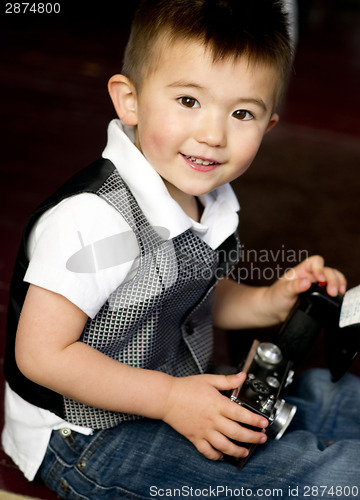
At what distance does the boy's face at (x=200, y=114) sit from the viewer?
65 cm

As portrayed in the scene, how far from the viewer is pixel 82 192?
0.65 metres

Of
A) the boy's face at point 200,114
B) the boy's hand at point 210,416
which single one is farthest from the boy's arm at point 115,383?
the boy's face at point 200,114

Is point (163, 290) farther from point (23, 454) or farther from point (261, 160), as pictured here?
point (261, 160)

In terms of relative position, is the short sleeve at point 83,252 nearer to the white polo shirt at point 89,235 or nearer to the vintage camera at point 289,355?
the white polo shirt at point 89,235

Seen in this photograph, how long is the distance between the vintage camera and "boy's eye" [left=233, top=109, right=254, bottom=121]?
0.87 ft

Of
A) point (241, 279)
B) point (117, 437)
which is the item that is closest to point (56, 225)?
point (117, 437)

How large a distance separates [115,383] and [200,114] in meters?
0.30

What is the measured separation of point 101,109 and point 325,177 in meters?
0.80

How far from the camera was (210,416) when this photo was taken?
2.18 feet

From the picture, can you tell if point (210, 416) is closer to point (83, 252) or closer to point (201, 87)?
point (83, 252)

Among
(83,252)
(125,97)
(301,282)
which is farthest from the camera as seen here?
(301,282)

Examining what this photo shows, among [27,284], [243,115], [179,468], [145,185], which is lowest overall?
A: [179,468]

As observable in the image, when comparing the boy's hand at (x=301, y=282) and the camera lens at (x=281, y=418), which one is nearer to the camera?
the camera lens at (x=281, y=418)

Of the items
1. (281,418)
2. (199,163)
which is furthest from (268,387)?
(199,163)
